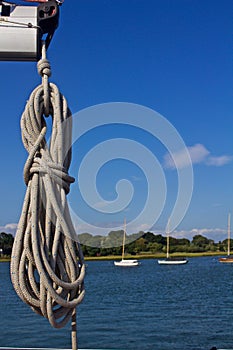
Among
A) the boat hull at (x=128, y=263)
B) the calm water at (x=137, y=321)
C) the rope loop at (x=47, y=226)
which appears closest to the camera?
the rope loop at (x=47, y=226)

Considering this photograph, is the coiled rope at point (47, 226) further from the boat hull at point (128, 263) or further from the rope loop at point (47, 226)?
the boat hull at point (128, 263)

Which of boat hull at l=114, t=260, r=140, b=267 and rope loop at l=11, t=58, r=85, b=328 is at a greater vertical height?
rope loop at l=11, t=58, r=85, b=328

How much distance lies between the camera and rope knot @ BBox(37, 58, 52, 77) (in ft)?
4.23

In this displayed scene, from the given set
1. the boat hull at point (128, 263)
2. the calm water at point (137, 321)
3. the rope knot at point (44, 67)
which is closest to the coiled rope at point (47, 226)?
the rope knot at point (44, 67)

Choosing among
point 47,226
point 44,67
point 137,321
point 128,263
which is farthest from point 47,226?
point 128,263

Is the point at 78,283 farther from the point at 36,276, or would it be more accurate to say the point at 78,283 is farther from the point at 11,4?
the point at 11,4

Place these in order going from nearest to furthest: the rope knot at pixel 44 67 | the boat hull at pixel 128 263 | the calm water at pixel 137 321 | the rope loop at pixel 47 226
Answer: the rope loop at pixel 47 226 → the rope knot at pixel 44 67 → the calm water at pixel 137 321 → the boat hull at pixel 128 263

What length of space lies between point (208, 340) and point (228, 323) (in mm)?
2976

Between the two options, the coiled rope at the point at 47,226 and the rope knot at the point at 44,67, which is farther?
the rope knot at the point at 44,67

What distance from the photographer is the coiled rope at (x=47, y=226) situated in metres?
1.17

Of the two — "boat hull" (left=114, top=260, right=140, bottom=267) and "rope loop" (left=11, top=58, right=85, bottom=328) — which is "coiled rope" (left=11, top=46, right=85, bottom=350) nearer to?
"rope loop" (left=11, top=58, right=85, bottom=328)

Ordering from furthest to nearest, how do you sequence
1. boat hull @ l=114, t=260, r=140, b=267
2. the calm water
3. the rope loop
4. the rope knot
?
1. boat hull @ l=114, t=260, r=140, b=267
2. the calm water
3. the rope knot
4. the rope loop

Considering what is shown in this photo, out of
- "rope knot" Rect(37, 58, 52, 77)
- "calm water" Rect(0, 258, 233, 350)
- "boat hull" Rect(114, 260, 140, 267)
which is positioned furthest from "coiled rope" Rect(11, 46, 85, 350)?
"boat hull" Rect(114, 260, 140, 267)

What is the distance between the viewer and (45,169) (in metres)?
1.22
